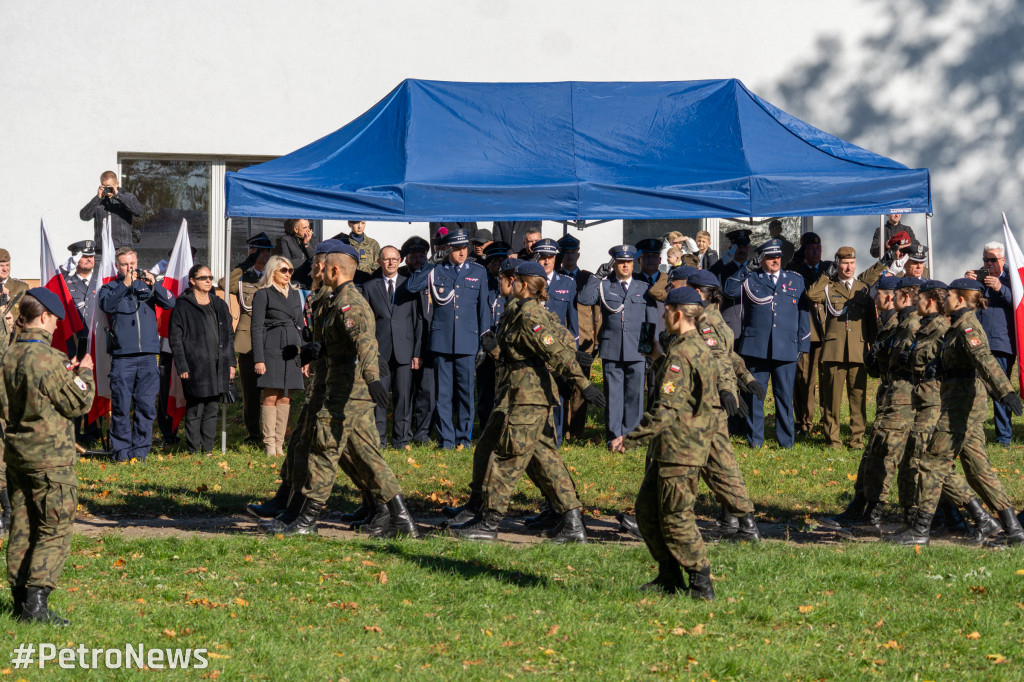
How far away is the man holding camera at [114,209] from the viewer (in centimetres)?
1470

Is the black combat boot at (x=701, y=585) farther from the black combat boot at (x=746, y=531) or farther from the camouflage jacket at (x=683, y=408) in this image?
the black combat boot at (x=746, y=531)

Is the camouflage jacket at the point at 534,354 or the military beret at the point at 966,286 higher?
the military beret at the point at 966,286

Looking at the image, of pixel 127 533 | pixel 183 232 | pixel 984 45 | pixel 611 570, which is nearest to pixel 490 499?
pixel 611 570

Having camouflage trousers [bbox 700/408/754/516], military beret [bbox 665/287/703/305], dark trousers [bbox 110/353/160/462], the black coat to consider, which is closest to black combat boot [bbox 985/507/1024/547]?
camouflage trousers [bbox 700/408/754/516]

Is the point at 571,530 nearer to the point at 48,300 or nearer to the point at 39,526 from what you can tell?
the point at 39,526

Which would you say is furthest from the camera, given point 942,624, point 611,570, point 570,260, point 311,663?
point 570,260

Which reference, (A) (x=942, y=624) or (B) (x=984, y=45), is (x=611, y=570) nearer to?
(A) (x=942, y=624)

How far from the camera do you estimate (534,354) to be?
28.9 feet

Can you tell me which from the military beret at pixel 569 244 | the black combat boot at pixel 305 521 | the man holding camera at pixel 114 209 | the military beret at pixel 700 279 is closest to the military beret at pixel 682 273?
the military beret at pixel 700 279

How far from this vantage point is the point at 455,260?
41.8ft

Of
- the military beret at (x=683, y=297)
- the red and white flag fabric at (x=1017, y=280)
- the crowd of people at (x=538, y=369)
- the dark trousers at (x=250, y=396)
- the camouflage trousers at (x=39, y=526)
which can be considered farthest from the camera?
the dark trousers at (x=250, y=396)

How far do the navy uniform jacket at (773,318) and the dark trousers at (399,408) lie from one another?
357 cm

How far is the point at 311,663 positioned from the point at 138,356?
22.9ft

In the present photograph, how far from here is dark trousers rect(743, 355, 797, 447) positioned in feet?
41.9
